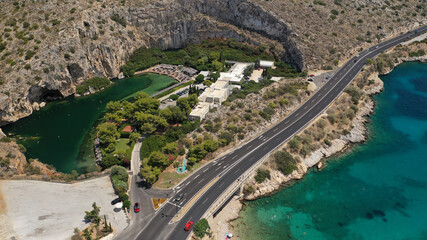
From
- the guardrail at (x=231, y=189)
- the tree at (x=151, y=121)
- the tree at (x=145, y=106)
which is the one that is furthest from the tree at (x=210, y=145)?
the tree at (x=145, y=106)

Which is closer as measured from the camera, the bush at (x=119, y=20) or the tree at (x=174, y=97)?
the tree at (x=174, y=97)

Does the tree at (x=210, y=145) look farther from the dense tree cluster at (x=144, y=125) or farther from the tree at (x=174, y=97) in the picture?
the tree at (x=174, y=97)

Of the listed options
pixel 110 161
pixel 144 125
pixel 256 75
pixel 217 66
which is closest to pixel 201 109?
pixel 144 125

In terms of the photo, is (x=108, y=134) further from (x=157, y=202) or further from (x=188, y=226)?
(x=188, y=226)

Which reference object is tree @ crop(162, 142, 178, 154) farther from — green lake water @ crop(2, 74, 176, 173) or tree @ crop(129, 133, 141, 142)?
green lake water @ crop(2, 74, 176, 173)

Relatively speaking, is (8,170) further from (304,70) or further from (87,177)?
(304,70)

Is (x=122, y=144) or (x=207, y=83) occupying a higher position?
(x=207, y=83)
